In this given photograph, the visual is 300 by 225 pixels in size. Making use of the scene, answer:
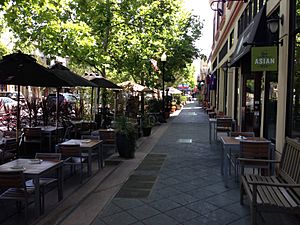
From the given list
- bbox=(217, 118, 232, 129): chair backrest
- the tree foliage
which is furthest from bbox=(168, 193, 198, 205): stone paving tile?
bbox=(217, 118, 232, 129): chair backrest

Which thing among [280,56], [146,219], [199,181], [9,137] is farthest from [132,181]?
[280,56]

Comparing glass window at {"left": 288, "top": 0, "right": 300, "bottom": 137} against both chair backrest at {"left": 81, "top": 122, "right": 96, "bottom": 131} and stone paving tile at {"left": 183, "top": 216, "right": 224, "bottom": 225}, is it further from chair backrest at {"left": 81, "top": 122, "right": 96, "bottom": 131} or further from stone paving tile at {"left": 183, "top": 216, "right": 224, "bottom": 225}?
chair backrest at {"left": 81, "top": 122, "right": 96, "bottom": 131}

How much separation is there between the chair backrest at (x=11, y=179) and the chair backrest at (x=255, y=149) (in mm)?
3804

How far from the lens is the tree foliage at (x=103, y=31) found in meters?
12.8

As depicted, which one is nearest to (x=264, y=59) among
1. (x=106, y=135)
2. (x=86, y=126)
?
(x=106, y=135)

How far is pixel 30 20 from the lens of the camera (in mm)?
13484

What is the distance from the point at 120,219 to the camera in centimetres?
486

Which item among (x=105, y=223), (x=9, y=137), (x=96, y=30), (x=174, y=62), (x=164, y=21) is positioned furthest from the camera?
(x=174, y=62)

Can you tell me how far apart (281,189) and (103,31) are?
1254 centimetres

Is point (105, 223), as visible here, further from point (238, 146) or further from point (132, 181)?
point (238, 146)

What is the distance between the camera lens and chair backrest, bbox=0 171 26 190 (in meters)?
4.33

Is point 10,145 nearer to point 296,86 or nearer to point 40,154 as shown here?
point 40,154

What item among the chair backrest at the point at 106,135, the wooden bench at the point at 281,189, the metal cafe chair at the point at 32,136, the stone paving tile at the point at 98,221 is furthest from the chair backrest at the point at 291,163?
the metal cafe chair at the point at 32,136

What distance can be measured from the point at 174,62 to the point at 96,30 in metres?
8.79
